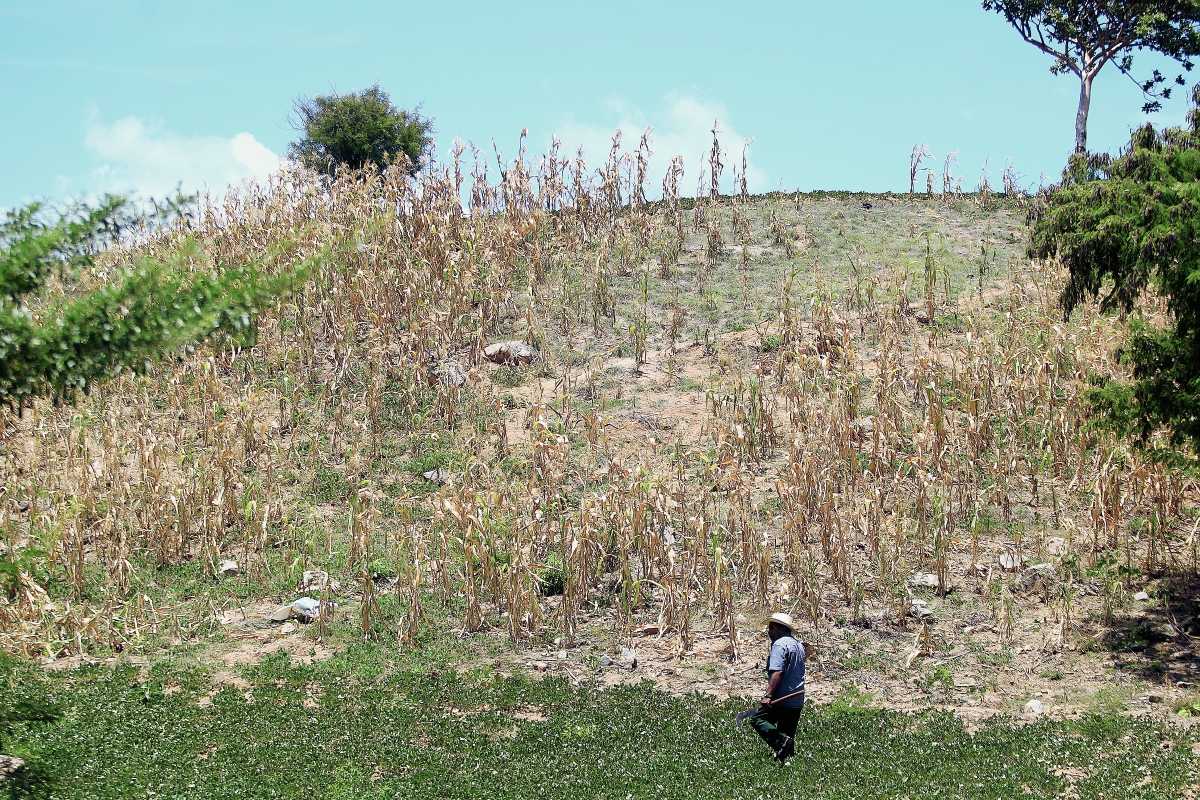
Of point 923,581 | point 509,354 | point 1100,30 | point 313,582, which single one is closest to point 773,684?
point 923,581

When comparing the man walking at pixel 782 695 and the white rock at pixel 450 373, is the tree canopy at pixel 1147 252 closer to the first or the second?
the man walking at pixel 782 695

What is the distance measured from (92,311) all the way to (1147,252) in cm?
1005

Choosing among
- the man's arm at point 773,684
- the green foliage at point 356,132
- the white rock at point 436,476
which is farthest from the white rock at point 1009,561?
the green foliage at point 356,132

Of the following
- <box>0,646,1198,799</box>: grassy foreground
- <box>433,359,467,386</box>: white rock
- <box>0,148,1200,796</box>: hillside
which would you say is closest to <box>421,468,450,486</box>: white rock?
<box>0,148,1200,796</box>: hillside

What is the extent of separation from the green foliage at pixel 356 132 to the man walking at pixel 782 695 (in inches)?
1132

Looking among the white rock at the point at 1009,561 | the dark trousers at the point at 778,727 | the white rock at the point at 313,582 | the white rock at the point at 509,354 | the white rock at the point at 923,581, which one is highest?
the white rock at the point at 509,354

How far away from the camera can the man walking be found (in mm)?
9078

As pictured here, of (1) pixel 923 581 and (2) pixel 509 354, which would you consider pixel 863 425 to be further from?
(2) pixel 509 354

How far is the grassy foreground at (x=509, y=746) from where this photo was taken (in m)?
8.68

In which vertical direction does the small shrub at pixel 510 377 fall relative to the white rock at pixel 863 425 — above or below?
above

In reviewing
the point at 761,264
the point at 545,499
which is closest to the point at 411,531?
the point at 545,499

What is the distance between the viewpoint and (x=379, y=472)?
54.2 ft

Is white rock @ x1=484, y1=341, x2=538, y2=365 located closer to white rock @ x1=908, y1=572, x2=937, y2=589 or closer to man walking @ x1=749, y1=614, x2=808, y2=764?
white rock @ x1=908, y1=572, x2=937, y2=589

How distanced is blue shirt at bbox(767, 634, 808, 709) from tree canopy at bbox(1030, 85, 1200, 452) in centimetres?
505
